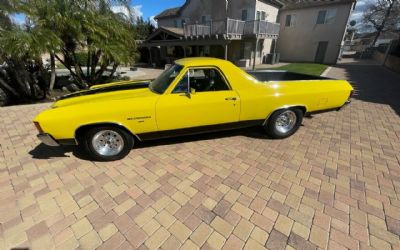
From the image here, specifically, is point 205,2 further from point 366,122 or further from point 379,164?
point 379,164

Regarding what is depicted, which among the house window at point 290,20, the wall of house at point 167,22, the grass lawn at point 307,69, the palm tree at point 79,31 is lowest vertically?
the grass lawn at point 307,69

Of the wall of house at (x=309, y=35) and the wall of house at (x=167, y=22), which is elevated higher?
the wall of house at (x=167, y=22)

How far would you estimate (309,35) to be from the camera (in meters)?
21.7

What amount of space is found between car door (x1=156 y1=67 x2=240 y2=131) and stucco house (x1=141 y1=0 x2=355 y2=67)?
13585mm

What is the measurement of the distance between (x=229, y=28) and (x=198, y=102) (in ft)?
47.4

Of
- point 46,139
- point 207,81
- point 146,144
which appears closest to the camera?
point 46,139

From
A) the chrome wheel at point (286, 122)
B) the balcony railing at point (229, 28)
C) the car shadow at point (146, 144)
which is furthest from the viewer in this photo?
the balcony railing at point (229, 28)

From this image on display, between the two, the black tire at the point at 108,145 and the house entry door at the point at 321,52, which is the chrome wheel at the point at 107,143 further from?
the house entry door at the point at 321,52

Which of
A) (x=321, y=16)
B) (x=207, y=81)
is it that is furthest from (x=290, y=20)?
(x=207, y=81)

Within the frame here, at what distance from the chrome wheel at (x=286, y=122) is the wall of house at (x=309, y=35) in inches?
836

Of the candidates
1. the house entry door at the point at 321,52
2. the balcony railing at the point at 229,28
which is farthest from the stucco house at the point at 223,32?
the house entry door at the point at 321,52

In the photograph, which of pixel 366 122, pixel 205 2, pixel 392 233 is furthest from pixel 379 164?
pixel 205 2

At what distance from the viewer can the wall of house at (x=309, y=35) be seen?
19906mm

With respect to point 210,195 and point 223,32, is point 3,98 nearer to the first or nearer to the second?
point 210,195
